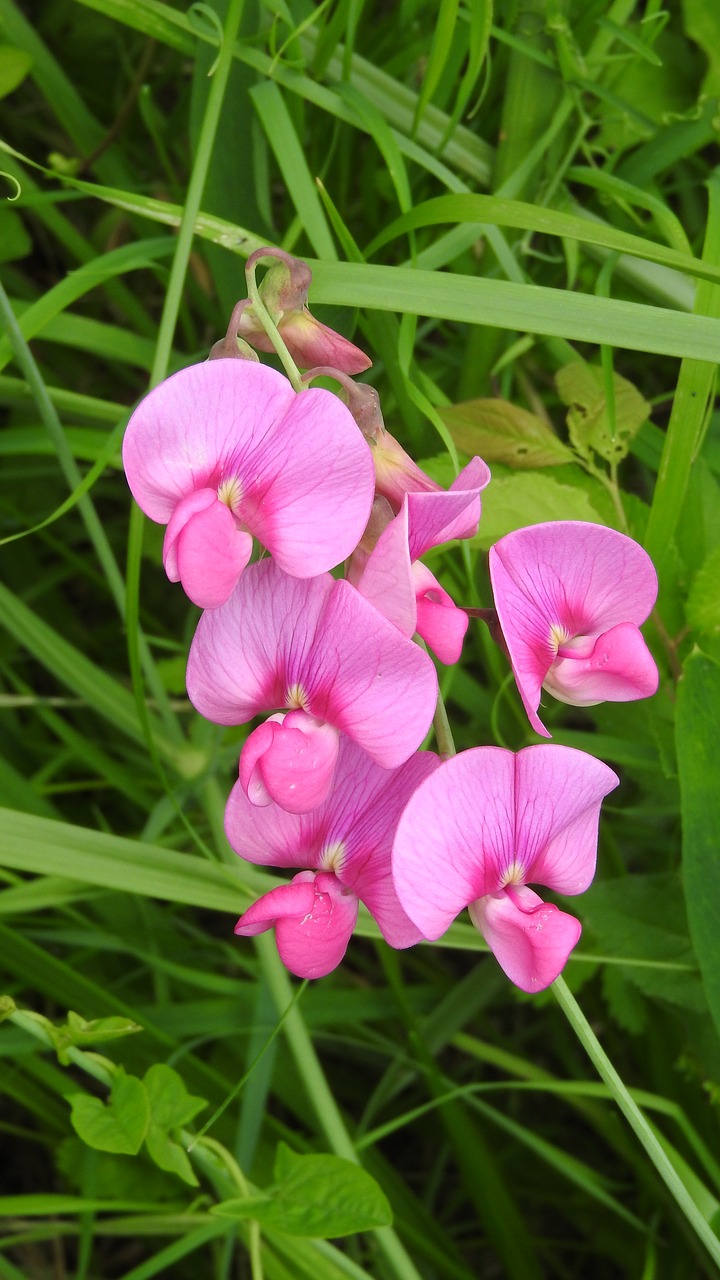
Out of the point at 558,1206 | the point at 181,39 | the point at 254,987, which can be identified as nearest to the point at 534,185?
the point at 181,39

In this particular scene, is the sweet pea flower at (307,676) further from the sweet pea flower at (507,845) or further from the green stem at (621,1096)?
the green stem at (621,1096)

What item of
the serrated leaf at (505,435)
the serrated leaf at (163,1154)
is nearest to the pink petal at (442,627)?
the serrated leaf at (505,435)

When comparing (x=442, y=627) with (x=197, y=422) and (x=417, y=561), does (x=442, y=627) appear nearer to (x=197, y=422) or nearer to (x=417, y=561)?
(x=417, y=561)

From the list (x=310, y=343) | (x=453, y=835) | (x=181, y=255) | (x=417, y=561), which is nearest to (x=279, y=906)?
(x=453, y=835)

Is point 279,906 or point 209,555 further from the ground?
point 209,555

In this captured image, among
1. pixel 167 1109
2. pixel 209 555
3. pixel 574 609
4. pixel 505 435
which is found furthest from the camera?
pixel 505 435

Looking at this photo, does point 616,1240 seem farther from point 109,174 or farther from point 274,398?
point 109,174
